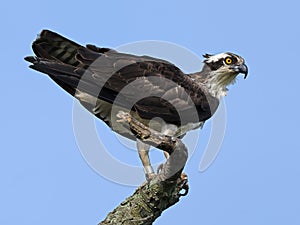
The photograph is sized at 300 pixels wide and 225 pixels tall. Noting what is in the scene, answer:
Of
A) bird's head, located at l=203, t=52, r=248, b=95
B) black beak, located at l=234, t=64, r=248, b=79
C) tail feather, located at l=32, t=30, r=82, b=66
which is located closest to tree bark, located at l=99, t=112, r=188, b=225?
tail feather, located at l=32, t=30, r=82, b=66

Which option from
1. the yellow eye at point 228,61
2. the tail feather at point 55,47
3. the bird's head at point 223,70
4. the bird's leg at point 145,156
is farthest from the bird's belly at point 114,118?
the yellow eye at point 228,61

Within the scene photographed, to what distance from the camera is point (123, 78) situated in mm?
12648

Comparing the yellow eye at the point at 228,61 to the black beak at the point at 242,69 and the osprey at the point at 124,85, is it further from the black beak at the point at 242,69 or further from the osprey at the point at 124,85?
the osprey at the point at 124,85

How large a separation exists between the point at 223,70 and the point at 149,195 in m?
5.29

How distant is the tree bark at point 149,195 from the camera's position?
995cm

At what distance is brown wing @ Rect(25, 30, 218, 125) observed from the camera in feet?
39.9

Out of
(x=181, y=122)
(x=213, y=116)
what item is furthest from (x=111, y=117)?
(x=213, y=116)

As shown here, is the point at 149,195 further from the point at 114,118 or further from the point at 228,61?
the point at 228,61

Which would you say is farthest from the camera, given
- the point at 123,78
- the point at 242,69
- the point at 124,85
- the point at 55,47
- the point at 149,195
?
the point at 242,69

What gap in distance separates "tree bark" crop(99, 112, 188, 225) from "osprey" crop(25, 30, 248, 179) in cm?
135

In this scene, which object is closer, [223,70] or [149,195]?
[149,195]

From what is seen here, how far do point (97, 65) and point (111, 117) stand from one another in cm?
116

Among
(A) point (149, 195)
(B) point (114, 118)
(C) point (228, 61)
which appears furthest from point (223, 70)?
(A) point (149, 195)

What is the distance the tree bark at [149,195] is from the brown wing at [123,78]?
5.35 ft
